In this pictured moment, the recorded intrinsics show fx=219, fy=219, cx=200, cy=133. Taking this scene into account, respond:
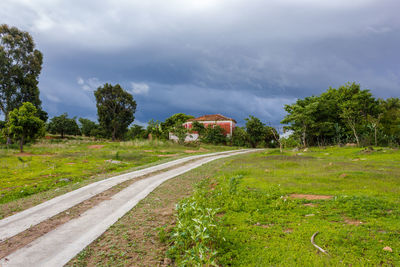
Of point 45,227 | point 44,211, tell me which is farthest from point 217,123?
point 45,227

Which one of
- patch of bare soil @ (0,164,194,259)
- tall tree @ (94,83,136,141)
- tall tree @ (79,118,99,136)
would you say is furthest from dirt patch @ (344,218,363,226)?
tall tree @ (79,118,99,136)

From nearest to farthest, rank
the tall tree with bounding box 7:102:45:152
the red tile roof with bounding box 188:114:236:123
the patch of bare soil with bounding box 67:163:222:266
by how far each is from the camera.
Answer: the patch of bare soil with bounding box 67:163:222:266 < the tall tree with bounding box 7:102:45:152 < the red tile roof with bounding box 188:114:236:123

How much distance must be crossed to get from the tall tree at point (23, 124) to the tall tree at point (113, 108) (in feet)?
99.7

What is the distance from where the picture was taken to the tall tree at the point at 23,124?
25469 mm

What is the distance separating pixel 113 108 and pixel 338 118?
170ft

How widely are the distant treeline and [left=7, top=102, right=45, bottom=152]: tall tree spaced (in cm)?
3619

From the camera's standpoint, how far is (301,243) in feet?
13.5

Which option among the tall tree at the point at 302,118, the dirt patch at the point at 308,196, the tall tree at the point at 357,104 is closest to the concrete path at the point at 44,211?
the dirt patch at the point at 308,196

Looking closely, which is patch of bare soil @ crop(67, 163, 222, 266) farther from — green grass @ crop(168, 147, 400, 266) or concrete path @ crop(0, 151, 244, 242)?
concrete path @ crop(0, 151, 244, 242)

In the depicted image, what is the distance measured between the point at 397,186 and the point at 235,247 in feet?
25.6

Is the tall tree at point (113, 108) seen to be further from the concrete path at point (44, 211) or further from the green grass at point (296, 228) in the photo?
the green grass at point (296, 228)

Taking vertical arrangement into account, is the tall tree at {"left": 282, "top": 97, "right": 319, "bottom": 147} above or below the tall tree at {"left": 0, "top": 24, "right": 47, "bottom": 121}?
below

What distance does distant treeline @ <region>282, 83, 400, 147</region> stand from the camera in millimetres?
34875

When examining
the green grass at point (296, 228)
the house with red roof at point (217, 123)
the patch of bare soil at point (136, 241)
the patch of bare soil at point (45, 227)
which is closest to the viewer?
the green grass at point (296, 228)
